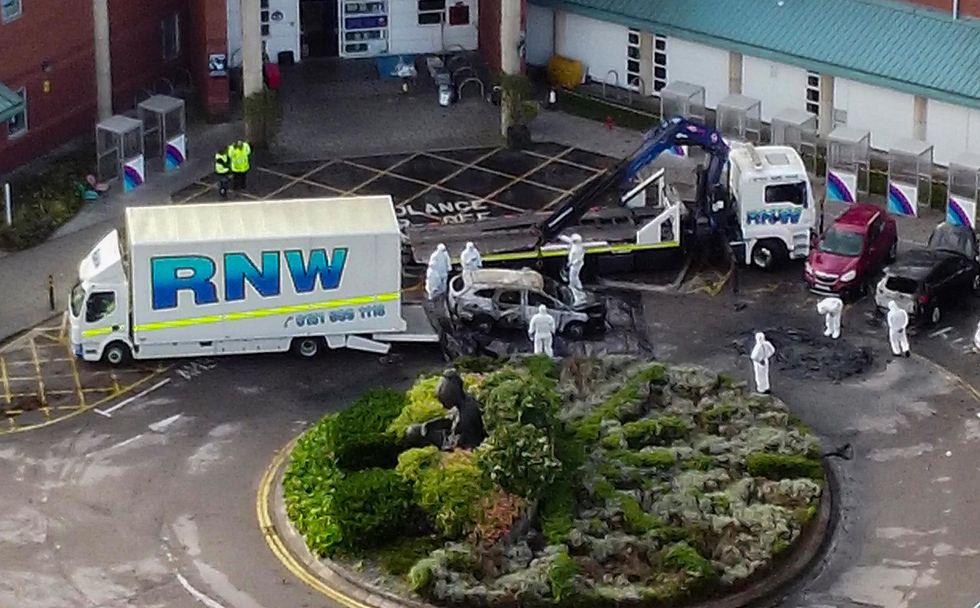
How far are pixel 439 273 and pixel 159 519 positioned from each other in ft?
35.7

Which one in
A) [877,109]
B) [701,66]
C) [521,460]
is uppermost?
[701,66]

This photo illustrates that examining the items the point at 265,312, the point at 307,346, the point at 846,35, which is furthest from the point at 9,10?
the point at 846,35

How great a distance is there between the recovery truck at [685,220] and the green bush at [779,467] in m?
10.7

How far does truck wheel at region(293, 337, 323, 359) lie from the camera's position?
48.7 m

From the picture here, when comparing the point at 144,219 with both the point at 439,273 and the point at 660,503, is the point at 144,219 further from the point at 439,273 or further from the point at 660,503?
the point at 660,503

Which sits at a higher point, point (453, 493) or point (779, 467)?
point (453, 493)

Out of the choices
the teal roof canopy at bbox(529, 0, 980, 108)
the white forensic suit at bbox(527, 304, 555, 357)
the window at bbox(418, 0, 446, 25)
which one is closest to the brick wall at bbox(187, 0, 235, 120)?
the window at bbox(418, 0, 446, 25)

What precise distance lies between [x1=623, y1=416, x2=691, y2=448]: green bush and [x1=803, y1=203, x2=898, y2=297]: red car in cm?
903

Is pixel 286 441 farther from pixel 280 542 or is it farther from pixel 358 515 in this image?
pixel 358 515

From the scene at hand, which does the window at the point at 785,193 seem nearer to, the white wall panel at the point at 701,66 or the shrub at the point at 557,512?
the white wall panel at the point at 701,66

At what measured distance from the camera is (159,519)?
139ft

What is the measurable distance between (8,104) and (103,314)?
10281 millimetres

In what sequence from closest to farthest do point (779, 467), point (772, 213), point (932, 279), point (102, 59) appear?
point (779, 467)
point (932, 279)
point (772, 213)
point (102, 59)

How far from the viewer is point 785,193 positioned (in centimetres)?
5362
